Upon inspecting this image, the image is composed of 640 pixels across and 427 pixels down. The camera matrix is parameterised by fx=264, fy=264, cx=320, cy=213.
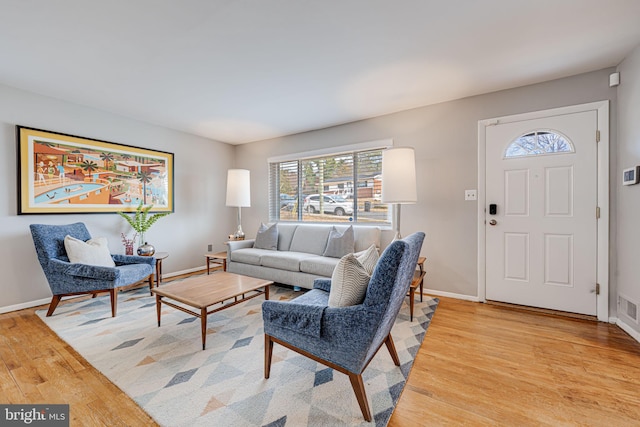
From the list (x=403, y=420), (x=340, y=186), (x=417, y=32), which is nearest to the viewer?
(x=403, y=420)

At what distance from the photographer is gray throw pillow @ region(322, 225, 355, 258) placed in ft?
10.7

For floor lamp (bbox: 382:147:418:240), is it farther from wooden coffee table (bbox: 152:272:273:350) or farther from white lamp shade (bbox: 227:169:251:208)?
white lamp shade (bbox: 227:169:251:208)

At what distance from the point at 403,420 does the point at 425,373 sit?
17.9 inches

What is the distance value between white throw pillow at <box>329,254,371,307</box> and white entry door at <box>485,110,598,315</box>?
226 centimetres

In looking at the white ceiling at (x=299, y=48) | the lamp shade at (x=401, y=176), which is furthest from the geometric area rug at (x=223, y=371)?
the white ceiling at (x=299, y=48)

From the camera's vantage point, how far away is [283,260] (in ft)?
10.9

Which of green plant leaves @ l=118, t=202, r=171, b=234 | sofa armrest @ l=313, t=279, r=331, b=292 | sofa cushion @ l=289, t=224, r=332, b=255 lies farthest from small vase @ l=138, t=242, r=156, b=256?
sofa armrest @ l=313, t=279, r=331, b=292

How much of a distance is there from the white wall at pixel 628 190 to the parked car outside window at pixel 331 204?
2.70 meters

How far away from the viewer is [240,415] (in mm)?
1345

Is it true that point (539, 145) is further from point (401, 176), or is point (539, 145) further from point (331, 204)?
point (331, 204)

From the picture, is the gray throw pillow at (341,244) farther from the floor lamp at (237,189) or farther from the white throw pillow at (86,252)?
the white throw pillow at (86,252)

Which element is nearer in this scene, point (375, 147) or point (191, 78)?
point (191, 78)

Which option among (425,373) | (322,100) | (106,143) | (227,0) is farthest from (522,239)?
(106,143)

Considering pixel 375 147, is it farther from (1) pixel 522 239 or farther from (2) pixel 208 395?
(2) pixel 208 395
